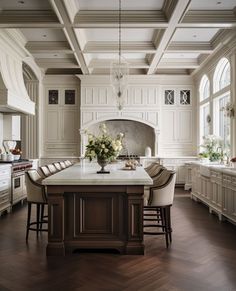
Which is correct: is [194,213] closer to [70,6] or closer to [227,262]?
[227,262]

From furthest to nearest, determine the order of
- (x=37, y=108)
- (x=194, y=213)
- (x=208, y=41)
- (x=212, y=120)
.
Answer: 1. (x=37, y=108)
2. (x=212, y=120)
3. (x=208, y=41)
4. (x=194, y=213)

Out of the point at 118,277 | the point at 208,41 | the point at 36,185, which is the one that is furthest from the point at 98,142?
the point at 208,41

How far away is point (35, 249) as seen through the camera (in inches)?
151

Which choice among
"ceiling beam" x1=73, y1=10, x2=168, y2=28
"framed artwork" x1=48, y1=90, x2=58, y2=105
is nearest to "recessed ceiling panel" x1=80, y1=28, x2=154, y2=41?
"ceiling beam" x1=73, y1=10, x2=168, y2=28

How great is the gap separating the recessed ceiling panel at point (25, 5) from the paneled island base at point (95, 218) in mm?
3107

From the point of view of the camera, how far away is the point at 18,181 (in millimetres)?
6508

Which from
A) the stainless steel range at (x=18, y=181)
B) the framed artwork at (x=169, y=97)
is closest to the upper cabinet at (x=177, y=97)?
the framed artwork at (x=169, y=97)

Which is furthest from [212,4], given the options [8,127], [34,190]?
[8,127]

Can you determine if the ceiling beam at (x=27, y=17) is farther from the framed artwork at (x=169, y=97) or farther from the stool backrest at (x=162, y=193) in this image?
the framed artwork at (x=169, y=97)

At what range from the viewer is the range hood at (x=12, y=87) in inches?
228

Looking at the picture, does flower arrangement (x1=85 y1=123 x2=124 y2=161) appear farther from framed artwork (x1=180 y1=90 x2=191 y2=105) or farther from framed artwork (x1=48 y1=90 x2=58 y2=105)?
framed artwork (x1=180 y1=90 x2=191 y2=105)

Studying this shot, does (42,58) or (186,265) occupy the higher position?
(42,58)

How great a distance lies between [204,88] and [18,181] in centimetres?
567

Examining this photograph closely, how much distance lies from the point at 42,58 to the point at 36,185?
5.08m
